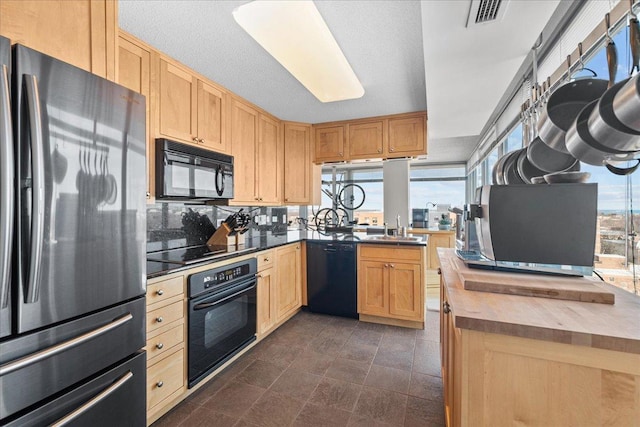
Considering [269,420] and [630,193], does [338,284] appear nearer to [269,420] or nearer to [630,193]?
[269,420]

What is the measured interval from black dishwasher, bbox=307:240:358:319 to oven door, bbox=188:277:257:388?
3.19 feet

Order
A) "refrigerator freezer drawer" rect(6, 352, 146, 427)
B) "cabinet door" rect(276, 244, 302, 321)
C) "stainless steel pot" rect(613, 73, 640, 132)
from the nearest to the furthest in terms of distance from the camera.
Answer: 1. "stainless steel pot" rect(613, 73, 640, 132)
2. "refrigerator freezer drawer" rect(6, 352, 146, 427)
3. "cabinet door" rect(276, 244, 302, 321)

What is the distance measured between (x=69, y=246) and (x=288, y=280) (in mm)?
2228

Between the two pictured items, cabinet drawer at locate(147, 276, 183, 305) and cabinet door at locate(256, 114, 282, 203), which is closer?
cabinet drawer at locate(147, 276, 183, 305)

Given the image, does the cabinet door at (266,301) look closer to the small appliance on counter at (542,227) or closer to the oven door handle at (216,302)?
the oven door handle at (216,302)

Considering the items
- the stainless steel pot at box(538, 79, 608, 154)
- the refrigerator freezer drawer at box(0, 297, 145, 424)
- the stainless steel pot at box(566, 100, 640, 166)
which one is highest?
the stainless steel pot at box(538, 79, 608, 154)

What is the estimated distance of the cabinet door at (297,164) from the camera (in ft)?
11.8

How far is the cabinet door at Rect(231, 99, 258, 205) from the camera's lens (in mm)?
2773

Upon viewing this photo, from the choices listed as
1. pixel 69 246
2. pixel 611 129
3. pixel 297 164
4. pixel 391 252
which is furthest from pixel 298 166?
pixel 611 129

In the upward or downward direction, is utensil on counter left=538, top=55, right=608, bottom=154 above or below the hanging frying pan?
above

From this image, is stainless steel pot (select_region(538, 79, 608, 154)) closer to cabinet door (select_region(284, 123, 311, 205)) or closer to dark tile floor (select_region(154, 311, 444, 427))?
dark tile floor (select_region(154, 311, 444, 427))

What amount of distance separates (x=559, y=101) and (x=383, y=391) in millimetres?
1918

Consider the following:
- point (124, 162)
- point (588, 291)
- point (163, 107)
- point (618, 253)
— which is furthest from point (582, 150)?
point (163, 107)

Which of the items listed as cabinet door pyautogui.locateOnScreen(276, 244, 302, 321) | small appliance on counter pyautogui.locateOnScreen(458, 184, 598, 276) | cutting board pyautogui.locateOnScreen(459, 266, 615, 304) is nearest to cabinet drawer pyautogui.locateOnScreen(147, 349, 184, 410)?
cabinet door pyautogui.locateOnScreen(276, 244, 302, 321)
